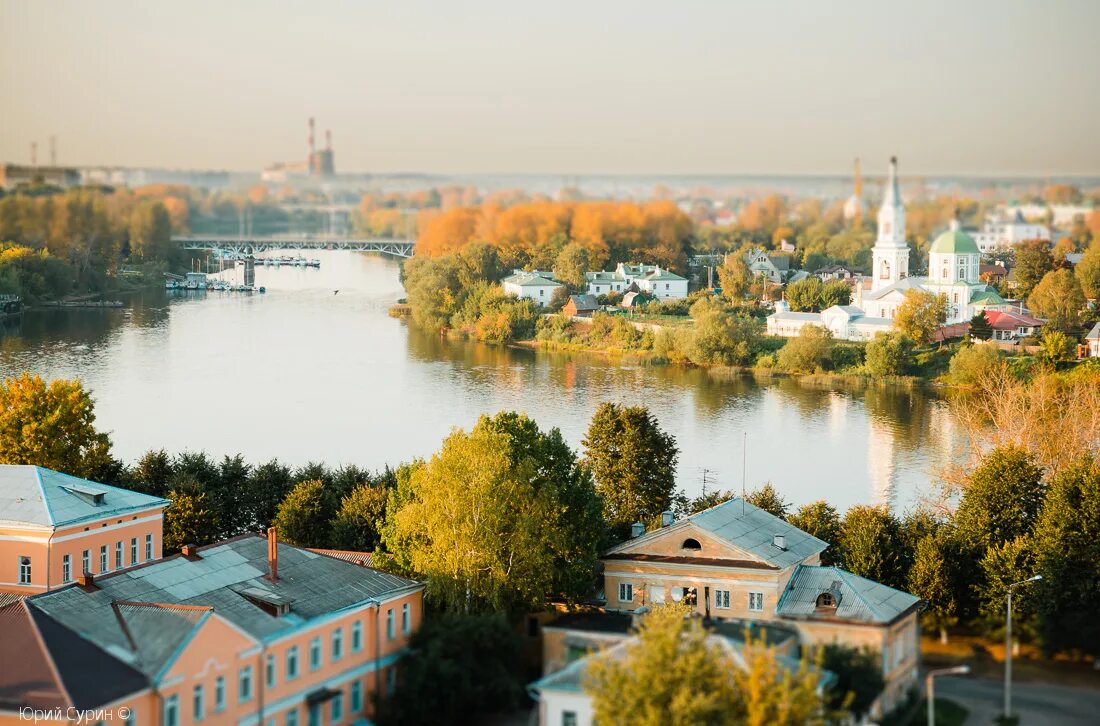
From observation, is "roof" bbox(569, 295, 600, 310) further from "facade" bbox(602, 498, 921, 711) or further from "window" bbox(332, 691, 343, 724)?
"window" bbox(332, 691, 343, 724)

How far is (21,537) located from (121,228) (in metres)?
14.8

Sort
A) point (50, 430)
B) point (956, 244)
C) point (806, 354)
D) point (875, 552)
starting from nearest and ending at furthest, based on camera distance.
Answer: point (875, 552) < point (50, 430) < point (806, 354) < point (956, 244)

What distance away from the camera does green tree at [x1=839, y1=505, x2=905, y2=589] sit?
6980 mm

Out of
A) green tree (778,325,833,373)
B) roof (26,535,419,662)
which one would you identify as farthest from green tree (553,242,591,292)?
roof (26,535,419,662)

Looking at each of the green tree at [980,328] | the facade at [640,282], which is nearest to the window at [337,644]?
the green tree at [980,328]

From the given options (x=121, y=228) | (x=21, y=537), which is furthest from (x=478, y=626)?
(x=121, y=228)

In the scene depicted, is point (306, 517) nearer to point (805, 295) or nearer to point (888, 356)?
point (888, 356)

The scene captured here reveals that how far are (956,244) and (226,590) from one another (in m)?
14.5

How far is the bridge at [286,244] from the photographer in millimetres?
20391

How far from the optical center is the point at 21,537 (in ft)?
20.3

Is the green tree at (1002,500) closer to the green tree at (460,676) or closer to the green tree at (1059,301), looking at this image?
the green tree at (460,676)

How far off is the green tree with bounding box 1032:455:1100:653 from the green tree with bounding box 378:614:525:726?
233 centimetres

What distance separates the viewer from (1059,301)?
1741 cm

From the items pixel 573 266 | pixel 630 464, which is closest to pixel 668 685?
pixel 630 464
